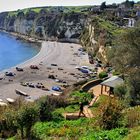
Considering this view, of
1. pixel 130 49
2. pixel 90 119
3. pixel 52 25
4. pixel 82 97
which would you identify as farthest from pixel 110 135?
pixel 52 25

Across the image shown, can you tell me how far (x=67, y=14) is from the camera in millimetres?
152625

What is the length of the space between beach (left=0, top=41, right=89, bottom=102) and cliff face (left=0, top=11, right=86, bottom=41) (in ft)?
100

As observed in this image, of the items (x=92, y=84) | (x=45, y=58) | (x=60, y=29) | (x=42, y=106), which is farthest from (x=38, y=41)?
(x=42, y=106)

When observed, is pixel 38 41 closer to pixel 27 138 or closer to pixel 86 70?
pixel 86 70

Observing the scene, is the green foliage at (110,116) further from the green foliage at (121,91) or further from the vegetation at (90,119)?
the green foliage at (121,91)

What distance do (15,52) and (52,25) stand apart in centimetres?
3805

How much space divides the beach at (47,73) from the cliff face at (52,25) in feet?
100

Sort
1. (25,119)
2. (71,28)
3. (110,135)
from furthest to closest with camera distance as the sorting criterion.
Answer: (71,28)
(25,119)
(110,135)

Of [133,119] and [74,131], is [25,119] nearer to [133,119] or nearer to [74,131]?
[74,131]

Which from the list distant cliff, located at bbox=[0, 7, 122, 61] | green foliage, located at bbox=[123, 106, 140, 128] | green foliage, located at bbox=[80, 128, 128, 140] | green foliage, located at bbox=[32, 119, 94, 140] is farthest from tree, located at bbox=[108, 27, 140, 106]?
distant cliff, located at bbox=[0, 7, 122, 61]

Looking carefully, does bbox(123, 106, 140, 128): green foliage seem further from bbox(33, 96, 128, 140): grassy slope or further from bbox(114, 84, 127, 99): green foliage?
bbox(114, 84, 127, 99): green foliage

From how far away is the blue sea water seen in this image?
102m

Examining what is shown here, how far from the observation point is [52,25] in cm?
15825

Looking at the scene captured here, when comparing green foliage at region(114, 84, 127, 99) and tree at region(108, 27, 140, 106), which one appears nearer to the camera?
green foliage at region(114, 84, 127, 99)
